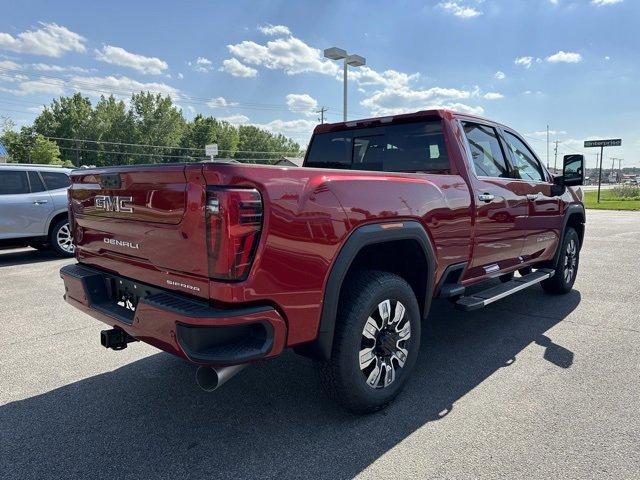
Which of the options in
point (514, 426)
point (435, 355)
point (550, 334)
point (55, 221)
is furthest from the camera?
point (55, 221)

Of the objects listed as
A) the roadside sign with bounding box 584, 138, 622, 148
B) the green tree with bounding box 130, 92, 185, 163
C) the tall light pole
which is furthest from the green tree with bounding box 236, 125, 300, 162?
the tall light pole

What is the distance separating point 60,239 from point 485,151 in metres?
7.76

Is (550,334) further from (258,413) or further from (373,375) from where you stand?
(258,413)

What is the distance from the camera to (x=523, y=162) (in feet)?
15.7

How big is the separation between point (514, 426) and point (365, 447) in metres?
0.94

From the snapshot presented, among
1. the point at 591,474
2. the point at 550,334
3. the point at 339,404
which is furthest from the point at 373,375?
the point at 550,334

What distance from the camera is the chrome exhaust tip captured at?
7.29 feet

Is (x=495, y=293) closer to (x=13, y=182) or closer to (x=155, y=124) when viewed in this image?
(x=13, y=182)

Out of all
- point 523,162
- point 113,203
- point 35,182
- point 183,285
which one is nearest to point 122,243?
point 113,203

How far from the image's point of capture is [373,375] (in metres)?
2.83

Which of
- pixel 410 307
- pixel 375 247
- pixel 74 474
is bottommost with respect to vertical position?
pixel 74 474

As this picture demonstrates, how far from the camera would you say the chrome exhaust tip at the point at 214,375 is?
87.4 inches

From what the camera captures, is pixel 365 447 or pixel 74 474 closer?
pixel 74 474

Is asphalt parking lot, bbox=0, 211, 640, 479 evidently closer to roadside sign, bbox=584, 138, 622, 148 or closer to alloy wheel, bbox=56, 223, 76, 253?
alloy wheel, bbox=56, 223, 76, 253
